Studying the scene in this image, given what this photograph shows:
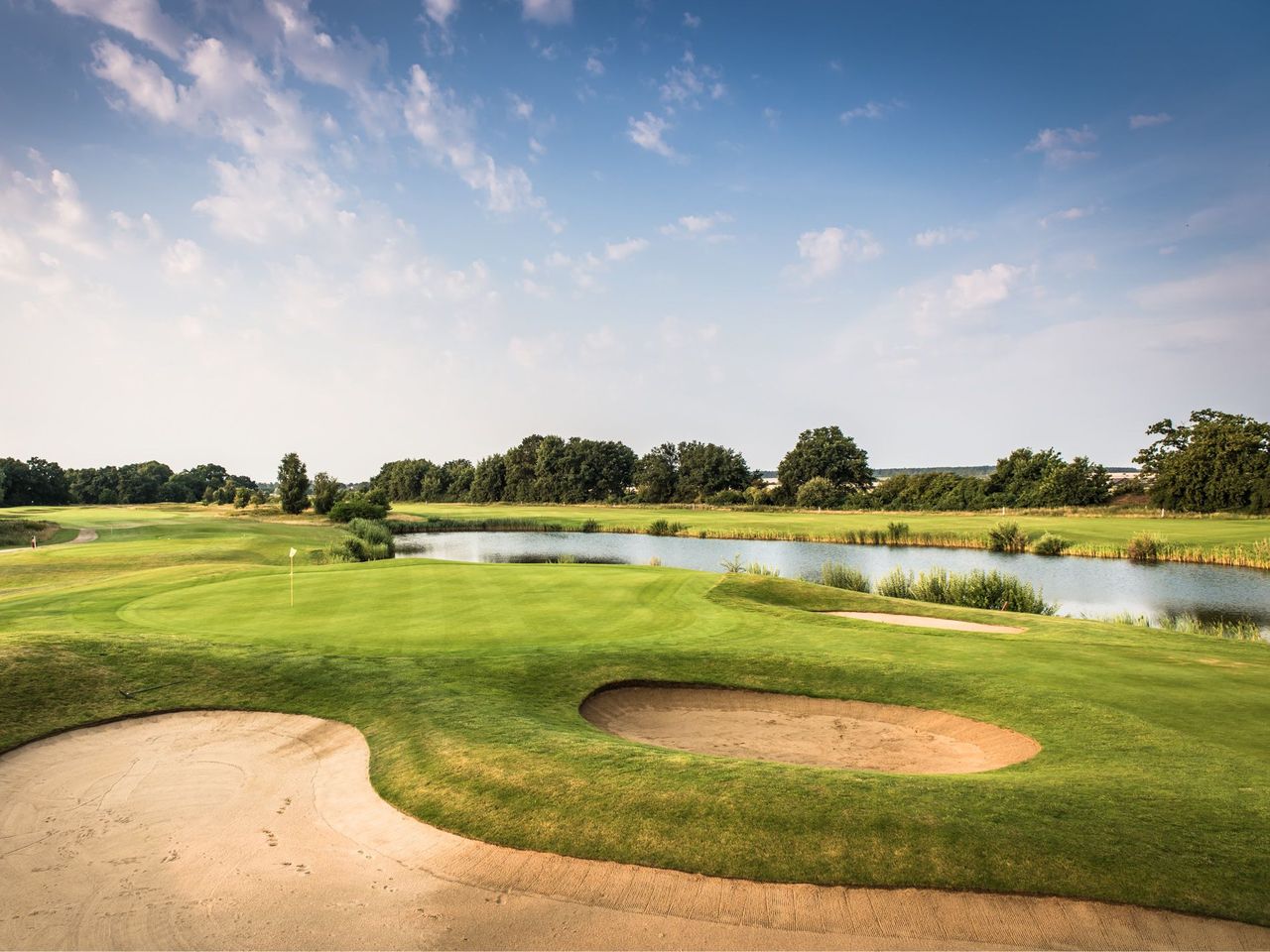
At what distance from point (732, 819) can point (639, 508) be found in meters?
88.0

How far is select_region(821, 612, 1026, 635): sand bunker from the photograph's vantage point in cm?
1273

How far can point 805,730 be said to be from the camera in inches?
325

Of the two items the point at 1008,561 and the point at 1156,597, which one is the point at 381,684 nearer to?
the point at 1156,597

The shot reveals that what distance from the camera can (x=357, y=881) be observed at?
457cm

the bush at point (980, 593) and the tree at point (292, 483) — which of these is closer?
the bush at point (980, 593)

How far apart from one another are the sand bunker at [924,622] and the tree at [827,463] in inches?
3116

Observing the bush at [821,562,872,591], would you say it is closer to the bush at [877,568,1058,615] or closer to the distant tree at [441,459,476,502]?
the bush at [877,568,1058,615]

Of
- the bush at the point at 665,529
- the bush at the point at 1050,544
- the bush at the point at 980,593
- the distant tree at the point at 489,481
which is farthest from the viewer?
the distant tree at the point at 489,481

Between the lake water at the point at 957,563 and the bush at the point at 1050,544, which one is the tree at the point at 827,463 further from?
the bush at the point at 1050,544

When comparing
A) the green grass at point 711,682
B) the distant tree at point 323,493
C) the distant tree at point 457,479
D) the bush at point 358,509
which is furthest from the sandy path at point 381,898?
the distant tree at point 457,479

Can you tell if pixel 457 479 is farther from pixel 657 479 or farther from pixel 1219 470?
pixel 1219 470

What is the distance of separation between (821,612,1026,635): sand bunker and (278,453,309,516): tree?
56.8 meters

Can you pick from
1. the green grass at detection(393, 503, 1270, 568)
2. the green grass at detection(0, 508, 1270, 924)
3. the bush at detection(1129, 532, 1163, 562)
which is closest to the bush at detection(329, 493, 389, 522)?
the green grass at detection(393, 503, 1270, 568)

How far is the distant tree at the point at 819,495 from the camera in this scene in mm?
82438
